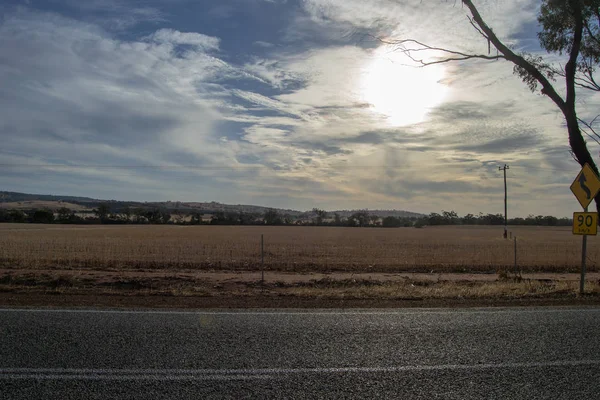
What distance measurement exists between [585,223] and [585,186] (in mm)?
958

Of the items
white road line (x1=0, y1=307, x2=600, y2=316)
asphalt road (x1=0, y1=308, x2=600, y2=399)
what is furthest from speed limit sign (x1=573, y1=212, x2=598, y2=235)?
asphalt road (x1=0, y1=308, x2=600, y2=399)

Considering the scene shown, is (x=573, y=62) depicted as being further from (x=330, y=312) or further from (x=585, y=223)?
(x=330, y=312)

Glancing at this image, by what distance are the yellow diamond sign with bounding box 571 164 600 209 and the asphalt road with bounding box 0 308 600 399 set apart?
5.10m

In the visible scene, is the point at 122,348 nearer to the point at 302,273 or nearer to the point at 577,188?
the point at 577,188

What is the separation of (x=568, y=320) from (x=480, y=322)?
149 centimetres

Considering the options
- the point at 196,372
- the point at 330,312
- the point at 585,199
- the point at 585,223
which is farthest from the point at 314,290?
the point at 196,372

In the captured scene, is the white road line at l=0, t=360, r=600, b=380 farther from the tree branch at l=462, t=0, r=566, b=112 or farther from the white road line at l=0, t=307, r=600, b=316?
the tree branch at l=462, t=0, r=566, b=112

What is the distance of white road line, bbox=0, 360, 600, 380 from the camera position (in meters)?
4.97

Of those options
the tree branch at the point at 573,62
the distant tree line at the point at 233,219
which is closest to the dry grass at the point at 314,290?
the tree branch at the point at 573,62

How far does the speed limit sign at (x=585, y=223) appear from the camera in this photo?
11.8 m

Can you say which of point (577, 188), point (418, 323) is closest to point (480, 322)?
point (418, 323)

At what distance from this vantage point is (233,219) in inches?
4833

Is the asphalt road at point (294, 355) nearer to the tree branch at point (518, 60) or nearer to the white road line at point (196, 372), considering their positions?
the white road line at point (196, 372)

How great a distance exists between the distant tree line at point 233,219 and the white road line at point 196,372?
10594 cm
